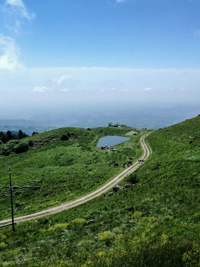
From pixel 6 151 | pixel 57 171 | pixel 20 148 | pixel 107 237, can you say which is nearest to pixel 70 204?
pixel 107 237

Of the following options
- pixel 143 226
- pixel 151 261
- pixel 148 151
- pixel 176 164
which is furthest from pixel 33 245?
pixel 148 151

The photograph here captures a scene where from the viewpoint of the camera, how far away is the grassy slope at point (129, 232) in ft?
34.2

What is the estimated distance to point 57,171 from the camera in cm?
5691

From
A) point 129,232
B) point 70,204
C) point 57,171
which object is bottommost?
point 70,204

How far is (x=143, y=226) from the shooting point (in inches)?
735

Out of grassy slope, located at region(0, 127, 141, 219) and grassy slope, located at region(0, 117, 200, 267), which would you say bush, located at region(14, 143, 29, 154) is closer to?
grassy slope, located at region(0, 127, 141, 219)

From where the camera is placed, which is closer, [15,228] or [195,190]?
[195,190]

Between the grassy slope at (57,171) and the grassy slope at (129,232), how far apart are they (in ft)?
36.4

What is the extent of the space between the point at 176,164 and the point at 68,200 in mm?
21628

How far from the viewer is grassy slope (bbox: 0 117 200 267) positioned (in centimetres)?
1043

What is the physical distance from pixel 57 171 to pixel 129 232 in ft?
137

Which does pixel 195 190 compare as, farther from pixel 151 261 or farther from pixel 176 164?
pixel 151 261

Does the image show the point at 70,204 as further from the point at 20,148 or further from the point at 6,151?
the point at 6,151

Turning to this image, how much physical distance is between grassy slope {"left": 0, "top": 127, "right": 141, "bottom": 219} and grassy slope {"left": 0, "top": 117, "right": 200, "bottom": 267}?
1109 centimetres
